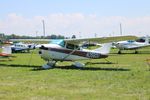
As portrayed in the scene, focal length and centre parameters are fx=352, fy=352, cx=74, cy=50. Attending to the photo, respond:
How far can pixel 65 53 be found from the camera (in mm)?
20984

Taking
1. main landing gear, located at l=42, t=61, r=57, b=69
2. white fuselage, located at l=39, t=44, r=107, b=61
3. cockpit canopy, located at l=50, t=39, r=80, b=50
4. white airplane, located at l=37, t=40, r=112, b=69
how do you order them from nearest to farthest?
main landing gear, located at l=42, t=61, r=57, b=69, white airplane, located at l=37, t=40, r=112, b=69, white fuselage, located at l=39, t=44, r=107, b=61, cockpit canopy, located at l=50, t=39, r=80, b=50

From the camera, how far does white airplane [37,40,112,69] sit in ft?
66.8

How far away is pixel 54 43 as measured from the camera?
2147 cm

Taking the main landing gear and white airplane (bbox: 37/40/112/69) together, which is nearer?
the main landing gear

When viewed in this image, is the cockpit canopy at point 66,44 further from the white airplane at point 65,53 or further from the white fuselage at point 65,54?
the white fuselage at point 65,54

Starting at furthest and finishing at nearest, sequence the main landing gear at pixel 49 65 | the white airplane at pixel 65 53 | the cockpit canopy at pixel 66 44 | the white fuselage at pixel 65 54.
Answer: the cockpit canopy at pixel 66 44 < the white fuselage at pixel 65 54 < the white airplane at pixel 65 53 < the main landing gear at pixel 49 65

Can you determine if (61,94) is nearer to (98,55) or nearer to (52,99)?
(52,99)

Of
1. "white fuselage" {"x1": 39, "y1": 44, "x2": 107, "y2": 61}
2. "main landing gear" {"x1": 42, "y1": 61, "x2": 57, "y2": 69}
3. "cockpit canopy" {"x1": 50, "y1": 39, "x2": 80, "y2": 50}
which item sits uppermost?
"cockpit canopy" {"x1": 50, "y1": 39, "x2": 80, "y2": 50}

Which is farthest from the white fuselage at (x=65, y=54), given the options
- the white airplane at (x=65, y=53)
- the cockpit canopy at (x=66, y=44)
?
the cockpit canopy at (x=66, y=44)

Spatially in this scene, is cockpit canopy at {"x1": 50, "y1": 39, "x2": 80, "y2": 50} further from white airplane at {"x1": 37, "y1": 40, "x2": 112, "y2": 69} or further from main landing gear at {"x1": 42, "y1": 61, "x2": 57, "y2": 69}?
main landing gear at {"x1": 42, "y1": 61, "x2": 57, "y2": 69}

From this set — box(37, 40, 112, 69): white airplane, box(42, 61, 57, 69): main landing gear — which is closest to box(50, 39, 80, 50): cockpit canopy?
box(37, 40, 112, 69): white airplane

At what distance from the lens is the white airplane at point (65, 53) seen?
66.8 ft

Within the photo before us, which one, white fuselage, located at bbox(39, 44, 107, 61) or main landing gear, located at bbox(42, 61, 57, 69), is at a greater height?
white fuselage, located at bbox(39, 44, 107, 61)

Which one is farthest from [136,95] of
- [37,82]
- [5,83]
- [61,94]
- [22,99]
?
[5,83]
